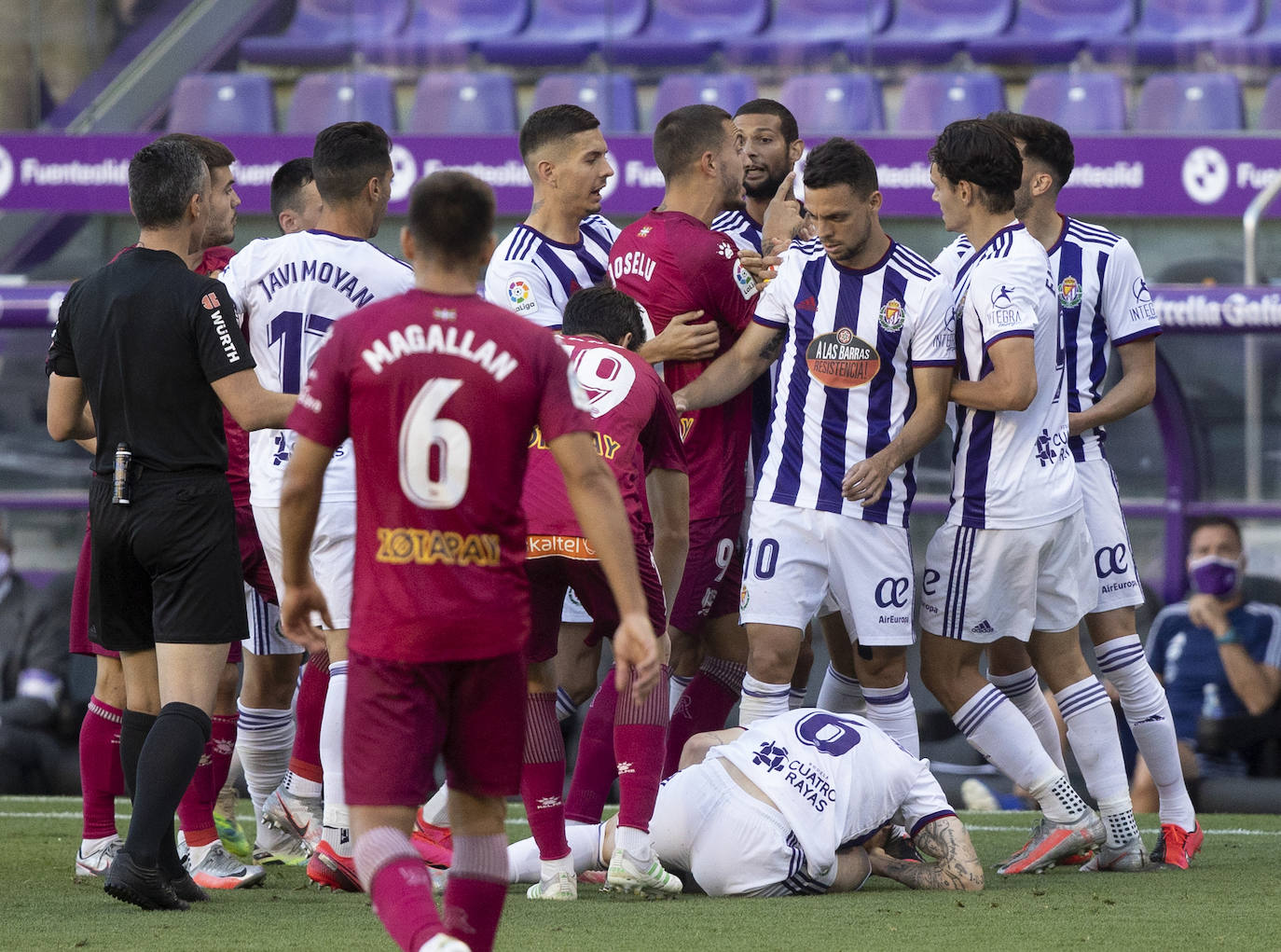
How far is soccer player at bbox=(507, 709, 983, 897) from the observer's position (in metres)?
4.36

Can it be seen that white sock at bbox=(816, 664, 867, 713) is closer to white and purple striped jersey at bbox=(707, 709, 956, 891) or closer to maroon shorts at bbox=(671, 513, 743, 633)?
maroon shorts at bbox=(671, 513, 743, 633)

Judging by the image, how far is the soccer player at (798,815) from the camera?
14.3ft

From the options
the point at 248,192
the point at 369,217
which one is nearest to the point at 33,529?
the point at 248,192

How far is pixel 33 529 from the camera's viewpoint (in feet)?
28.8

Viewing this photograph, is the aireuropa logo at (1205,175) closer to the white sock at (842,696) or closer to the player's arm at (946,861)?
the white sock at (842,696)

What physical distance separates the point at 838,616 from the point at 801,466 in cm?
61

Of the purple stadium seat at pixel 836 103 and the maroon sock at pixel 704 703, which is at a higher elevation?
the purple stadium seat at pixel 836 103

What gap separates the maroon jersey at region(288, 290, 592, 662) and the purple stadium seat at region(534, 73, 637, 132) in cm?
763

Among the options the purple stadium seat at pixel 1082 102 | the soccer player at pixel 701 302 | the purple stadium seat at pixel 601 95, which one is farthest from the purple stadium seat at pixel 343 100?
the soccer player at pixel 701 302

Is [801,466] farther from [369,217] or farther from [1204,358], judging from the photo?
[1204,358]

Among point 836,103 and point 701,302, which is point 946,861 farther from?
point 836,103

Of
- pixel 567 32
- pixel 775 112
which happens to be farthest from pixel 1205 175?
pixel 775 112

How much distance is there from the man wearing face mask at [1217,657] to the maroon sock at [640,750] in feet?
11.0

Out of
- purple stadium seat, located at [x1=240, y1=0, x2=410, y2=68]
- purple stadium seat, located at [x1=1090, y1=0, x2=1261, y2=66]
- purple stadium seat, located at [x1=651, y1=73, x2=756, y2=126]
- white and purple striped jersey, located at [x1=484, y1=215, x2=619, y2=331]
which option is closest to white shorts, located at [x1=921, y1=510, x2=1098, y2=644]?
white and purple striped jersey, located at [x1=484, y1=215, x2=619, y2=331]
